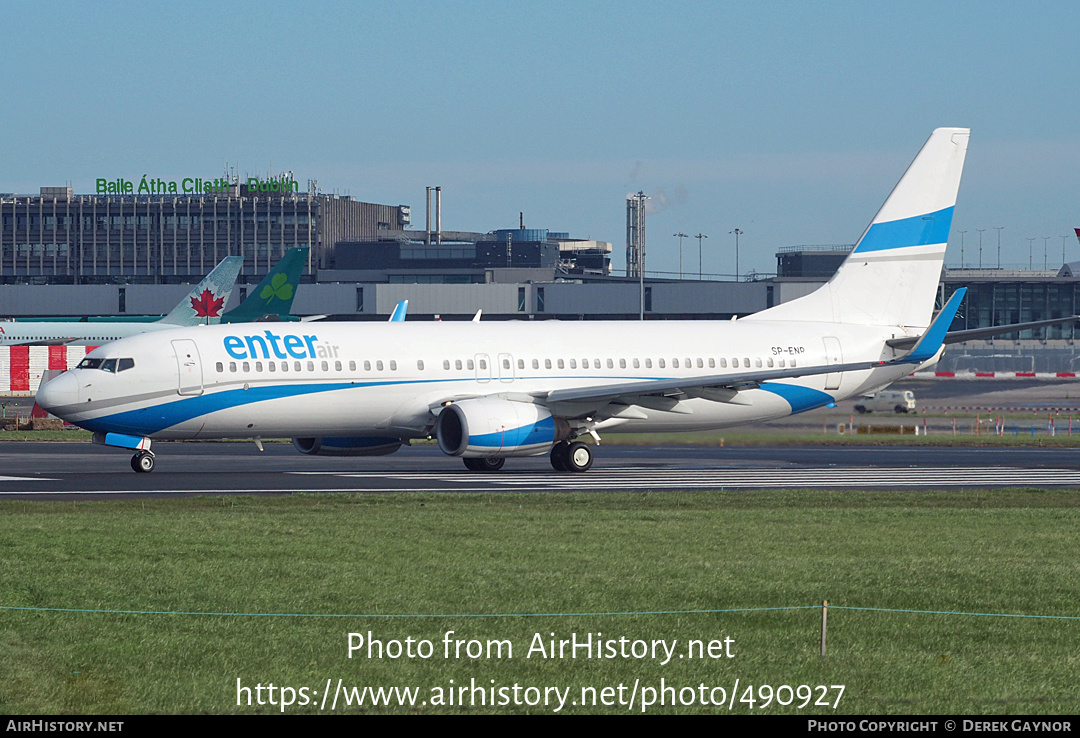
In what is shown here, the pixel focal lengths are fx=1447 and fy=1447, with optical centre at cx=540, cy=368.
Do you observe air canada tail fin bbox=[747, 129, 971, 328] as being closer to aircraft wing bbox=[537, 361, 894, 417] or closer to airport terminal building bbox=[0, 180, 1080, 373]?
aircraft wing bbox=[537, 361, 894, 417]

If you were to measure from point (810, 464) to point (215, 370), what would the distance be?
15880mm

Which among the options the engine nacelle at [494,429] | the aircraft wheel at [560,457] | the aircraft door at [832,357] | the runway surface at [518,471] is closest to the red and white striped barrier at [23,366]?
the runway surface at [518,471]

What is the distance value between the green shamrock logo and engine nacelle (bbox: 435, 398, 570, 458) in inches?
1863

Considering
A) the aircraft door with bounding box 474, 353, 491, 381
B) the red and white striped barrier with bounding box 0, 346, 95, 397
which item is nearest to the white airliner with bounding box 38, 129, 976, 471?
the aircraft door with bounding box 474, 353, 491, 381

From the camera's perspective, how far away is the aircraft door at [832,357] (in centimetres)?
3947

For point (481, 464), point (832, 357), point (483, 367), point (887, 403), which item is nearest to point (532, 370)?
point (483, 367)

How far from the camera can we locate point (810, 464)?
3891 cm

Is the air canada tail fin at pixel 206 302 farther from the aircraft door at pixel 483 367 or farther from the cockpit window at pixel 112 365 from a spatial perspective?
the cockpit window at pixel 112 365

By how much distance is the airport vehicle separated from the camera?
49250 millimetres

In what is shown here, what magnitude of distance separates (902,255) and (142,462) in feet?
71.5

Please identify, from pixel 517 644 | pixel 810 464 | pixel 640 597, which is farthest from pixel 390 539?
pixel 810 464

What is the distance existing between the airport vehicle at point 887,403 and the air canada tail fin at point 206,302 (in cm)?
4678

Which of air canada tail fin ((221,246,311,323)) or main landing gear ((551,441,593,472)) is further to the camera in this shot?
air canada tail fin ((221,246,311,323))
